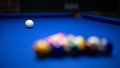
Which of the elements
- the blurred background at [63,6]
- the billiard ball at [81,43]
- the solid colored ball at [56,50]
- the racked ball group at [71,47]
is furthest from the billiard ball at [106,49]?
the blurred background at [63,6]

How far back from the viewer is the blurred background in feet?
13.8

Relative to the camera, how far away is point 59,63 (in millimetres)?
1050

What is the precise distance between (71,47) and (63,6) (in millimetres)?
3333


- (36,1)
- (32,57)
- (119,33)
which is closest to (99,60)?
(32,57)

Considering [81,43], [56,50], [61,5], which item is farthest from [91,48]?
[61,5]

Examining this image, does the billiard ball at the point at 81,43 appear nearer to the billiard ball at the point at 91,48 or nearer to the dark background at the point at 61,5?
the billiard ball at the point at 91,48

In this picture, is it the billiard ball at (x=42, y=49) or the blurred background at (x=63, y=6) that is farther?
the blurred background at (x=63, y=6)

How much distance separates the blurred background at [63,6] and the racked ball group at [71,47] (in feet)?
10.3

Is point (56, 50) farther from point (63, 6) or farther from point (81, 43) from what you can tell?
point (63, 6)

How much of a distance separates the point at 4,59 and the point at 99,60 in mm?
509

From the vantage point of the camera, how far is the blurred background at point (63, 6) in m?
4.20

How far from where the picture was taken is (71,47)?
114 cm

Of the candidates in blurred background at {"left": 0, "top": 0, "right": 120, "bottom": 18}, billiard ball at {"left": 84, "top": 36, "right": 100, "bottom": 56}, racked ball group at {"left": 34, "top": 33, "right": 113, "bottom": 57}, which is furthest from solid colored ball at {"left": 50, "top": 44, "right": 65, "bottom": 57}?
blurred background at {"left": 0, "top": 0, "right": 120, "bottom": 18}

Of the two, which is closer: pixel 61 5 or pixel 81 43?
pixel 81 43
